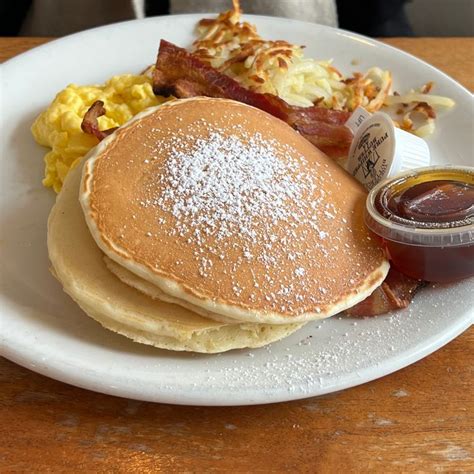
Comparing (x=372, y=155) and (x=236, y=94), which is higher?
(x=236, y=94)

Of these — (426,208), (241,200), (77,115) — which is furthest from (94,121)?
(426,208)

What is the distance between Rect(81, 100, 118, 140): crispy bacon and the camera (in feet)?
6.80

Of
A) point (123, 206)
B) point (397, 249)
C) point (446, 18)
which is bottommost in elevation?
point (446, 18)

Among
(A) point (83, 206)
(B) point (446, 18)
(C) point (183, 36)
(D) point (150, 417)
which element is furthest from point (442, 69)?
(B) point (446, 18)

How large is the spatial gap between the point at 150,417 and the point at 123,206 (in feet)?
1.56

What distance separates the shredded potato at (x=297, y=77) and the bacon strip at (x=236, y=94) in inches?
5.6

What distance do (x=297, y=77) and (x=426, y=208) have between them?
93 cm

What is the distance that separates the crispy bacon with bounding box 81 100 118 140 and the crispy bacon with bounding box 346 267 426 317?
871 millimetres

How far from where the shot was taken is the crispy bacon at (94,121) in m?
2.07

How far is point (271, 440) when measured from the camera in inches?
59.1

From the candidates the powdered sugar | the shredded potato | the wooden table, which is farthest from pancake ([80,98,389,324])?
the shredded potato

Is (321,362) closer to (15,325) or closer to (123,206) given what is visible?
(123,206)

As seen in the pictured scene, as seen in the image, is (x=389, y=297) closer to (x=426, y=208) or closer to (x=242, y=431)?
(x=426, y=208)

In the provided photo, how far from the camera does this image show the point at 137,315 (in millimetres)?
1523
